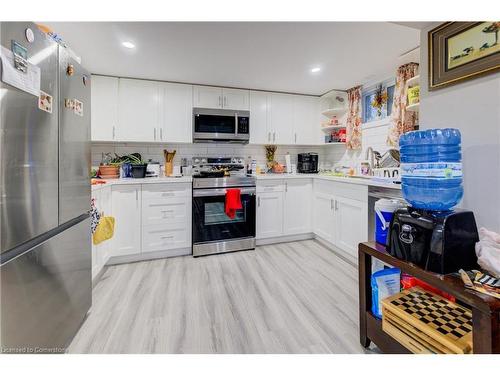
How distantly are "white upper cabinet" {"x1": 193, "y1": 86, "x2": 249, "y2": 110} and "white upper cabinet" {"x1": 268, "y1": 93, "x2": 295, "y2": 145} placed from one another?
15.8 inches

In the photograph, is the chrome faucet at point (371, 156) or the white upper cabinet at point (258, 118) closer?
the chrome faucet at point (371, 156)

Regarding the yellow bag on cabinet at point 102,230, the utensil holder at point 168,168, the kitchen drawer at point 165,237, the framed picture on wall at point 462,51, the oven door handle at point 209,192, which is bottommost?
the kitchen drawer at point 165,237

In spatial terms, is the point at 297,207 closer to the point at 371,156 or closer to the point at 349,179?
the point at 349,179

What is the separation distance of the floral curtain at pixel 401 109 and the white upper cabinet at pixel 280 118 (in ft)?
4.59

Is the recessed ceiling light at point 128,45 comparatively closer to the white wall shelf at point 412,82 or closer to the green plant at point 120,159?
the green plant at point 120,159

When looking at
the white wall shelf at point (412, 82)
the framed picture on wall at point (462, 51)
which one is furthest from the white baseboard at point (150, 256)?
the white wall shelf at point (412, 82)

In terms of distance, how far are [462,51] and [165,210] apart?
9.23 feet

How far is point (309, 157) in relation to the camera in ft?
12.3

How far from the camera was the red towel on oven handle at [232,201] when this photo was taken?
290cm

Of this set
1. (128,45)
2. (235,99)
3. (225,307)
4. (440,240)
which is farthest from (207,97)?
(440,240)

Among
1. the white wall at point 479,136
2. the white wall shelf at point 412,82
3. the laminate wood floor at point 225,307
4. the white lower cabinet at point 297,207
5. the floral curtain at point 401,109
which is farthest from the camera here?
the white lower cabinet at point 297,207

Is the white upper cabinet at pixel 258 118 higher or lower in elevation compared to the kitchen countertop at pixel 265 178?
higher

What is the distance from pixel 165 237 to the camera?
2.82 m
